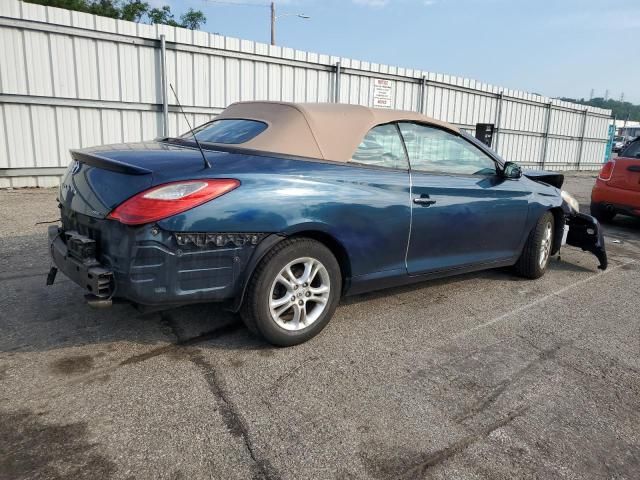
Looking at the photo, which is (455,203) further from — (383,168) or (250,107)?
(250,107)

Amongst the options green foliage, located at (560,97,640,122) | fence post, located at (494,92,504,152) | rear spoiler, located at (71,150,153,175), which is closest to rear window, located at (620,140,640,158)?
rear spoiler, located at (71,150,153,175)

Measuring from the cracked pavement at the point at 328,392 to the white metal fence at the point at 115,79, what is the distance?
5.31 meters

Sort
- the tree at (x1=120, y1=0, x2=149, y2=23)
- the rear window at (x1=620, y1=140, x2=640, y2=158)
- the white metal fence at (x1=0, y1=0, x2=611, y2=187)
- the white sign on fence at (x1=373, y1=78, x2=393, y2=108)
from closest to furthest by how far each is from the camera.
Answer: the rear window at (x1=620, y1=140, x2=640, y2=158) < the white metal fence at (x1=0, y1=0, x2=611, y2=187) < the white sign on fence at (x1=373, y1=78, x2=393, y2=108) < the tree at (x1=120, y1=0, x2=149, y2=23)

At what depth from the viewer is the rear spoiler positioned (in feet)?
8.77

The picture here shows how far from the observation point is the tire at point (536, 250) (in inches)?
188

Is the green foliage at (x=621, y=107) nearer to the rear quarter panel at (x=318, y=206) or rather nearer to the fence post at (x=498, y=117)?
the fence post at (x=498, y=117)

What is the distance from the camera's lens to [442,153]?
13.1 ft

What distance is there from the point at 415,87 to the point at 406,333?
12.3 m

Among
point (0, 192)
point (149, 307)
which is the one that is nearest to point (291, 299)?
point (149, 307)

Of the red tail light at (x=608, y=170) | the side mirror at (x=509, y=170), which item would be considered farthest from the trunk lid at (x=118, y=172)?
the red tail light at (x=608, y=170)

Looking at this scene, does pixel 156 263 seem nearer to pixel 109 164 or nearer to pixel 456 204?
pixel 109 164

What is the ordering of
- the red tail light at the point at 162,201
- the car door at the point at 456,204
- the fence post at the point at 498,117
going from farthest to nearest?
1. the fence post at the point at 498,117
2. the car door at the point at 456,204
3. the red tail light at the point at 162,201

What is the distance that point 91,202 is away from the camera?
280cm

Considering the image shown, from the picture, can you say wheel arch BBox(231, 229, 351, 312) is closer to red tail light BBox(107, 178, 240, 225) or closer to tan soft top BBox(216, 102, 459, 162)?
red tail light BBox(107, 178, 240, 225)
